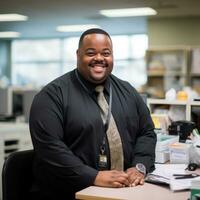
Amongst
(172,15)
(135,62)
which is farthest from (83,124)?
(135,62)

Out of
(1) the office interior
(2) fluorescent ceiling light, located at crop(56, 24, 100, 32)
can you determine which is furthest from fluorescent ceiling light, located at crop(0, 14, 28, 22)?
(2) fluorescent ceiling light, located at crop(56, 24, 100, 32)

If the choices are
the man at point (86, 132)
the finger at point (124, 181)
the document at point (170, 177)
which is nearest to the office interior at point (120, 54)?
the document at point (170, 177)

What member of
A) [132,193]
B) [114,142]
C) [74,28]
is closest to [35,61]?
[74,28]

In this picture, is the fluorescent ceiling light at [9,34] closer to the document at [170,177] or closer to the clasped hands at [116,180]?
the document at [170,177]

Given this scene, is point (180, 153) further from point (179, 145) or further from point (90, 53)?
point (90, 53)

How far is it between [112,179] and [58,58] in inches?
388

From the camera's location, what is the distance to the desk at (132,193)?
4.86ft

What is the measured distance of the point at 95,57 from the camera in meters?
1.92

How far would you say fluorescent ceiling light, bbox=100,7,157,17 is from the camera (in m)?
6.84

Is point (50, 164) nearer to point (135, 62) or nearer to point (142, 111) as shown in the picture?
point (142, 111)

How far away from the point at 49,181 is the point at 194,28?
21.5ft

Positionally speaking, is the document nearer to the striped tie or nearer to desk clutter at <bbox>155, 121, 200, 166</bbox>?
desk clutter at <bbox>155, 121, 200, 166</bbox>

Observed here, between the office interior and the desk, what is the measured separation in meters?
0.55

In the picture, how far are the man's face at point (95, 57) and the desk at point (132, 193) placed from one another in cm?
58
